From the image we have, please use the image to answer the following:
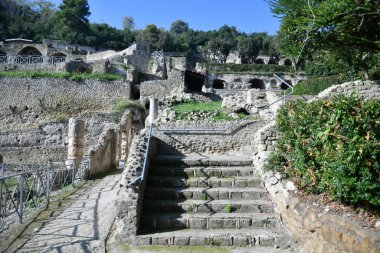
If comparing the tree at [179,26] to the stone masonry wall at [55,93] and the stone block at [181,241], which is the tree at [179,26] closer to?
the stone masonry wall at [55,93]

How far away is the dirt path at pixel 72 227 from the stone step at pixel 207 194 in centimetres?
92

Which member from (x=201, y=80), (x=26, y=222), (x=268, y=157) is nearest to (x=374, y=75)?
(x=268, y=157)

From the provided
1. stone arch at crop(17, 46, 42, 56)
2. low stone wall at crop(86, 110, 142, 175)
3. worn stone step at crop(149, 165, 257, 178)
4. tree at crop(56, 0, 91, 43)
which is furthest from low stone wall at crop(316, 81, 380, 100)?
tree at crop(56, 0, 91, 43)

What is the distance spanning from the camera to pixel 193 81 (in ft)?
128

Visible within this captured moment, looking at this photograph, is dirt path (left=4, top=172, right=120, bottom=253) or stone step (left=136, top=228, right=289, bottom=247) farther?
stone step (left=136, top=228, right=289, bottom=247)

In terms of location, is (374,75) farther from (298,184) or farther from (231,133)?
(298,184)

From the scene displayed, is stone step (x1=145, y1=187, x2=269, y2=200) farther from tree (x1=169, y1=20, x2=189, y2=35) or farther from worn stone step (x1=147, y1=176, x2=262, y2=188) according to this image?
tree (x1=169, y1=20, x2=189, y2=35)

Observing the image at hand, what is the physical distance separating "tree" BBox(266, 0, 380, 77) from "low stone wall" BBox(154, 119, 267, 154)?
104 inches

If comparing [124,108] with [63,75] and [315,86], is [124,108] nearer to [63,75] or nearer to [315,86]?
[63,75]

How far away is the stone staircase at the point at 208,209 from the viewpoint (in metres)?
5.91

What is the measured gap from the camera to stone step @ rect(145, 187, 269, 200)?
7109mm

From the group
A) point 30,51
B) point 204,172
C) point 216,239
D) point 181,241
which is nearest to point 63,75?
point 30,51

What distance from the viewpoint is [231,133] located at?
10.7 meters

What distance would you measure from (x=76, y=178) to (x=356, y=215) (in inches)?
394
